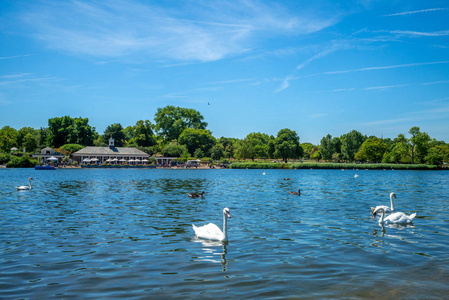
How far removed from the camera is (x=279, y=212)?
1753 centimetres

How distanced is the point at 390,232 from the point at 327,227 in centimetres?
222

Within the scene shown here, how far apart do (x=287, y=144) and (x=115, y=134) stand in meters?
62.6

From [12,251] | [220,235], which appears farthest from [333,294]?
[12,251]

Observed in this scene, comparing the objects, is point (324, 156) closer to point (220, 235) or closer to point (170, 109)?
point (170, 109)

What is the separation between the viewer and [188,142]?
12169 centimetres

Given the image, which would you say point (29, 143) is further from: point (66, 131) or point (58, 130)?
point (66, 131)

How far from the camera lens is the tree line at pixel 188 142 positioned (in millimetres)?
105625

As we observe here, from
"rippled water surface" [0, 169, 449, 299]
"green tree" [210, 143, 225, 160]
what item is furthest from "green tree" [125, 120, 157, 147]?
Answer: "rippled water surface" [0, 169, 449, 299]

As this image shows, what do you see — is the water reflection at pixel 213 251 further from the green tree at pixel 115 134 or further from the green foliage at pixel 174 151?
the green tree at pixel 115 134

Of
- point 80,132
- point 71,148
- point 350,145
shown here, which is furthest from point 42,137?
point 350,145

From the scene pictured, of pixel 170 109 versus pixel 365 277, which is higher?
pixel 170 109

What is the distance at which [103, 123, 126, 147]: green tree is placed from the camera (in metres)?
125

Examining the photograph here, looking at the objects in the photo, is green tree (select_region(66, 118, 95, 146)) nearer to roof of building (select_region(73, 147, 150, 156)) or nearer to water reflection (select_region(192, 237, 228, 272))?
roof of building (select_region(73, 147, 150, 156))

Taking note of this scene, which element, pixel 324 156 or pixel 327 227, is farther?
pixel 324 156
